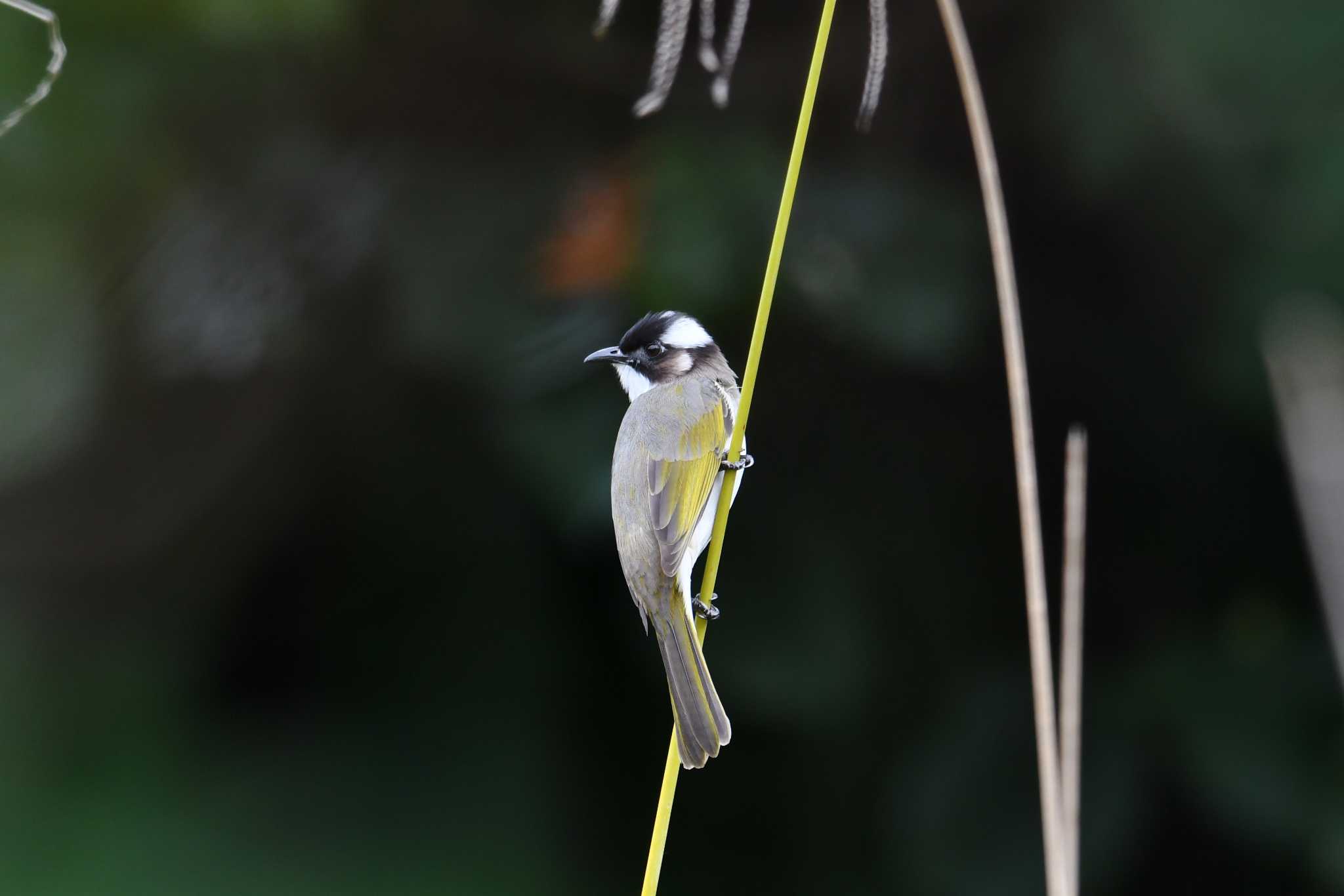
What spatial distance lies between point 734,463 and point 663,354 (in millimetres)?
1002

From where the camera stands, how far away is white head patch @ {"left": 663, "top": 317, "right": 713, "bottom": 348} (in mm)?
2850

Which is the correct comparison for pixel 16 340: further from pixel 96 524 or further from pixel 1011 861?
pixel 1011 861

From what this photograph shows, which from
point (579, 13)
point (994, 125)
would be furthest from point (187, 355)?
point (994, 125)

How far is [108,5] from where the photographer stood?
10.7 ft

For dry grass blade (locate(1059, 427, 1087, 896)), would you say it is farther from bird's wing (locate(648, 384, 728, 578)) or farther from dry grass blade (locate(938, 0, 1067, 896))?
bird's wing (locate(648, 384, 728, 578))

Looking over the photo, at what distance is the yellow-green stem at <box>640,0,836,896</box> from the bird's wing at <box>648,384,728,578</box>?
467 mm

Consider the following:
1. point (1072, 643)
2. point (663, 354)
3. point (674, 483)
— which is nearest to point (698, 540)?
point (674, 483)

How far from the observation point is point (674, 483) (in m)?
2.42

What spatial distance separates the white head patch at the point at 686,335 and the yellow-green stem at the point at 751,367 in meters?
1.02

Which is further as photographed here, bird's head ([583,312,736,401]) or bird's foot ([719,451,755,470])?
bird's head ([583,312,736,401])

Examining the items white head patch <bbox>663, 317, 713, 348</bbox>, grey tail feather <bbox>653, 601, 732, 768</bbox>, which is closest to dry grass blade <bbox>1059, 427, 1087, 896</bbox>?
grey tail feather <bbox>653, 601, 732, 768</bbox>

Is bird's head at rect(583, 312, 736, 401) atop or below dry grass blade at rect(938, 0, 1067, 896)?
atop

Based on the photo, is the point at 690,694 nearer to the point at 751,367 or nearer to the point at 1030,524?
the point at 751,367

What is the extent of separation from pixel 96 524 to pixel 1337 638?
320cm
